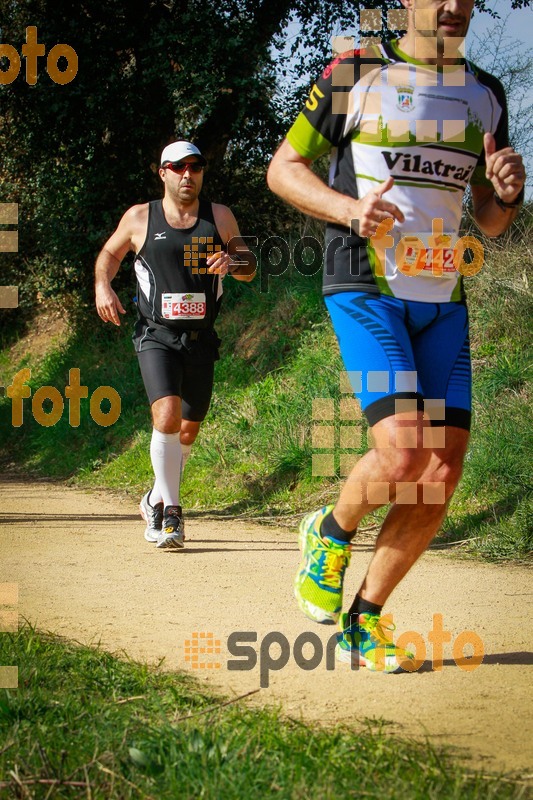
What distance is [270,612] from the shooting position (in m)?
4.72

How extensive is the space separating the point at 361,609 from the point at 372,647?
16 cm

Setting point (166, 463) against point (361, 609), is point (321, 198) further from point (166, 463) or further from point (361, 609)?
point (166, 463)

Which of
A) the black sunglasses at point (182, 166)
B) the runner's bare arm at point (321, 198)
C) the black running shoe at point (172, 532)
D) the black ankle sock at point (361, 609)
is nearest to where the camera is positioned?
the runner's bare arm at point (321, 198)

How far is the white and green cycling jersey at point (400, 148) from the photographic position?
3695 mm

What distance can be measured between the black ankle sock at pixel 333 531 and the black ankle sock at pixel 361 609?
276 mm

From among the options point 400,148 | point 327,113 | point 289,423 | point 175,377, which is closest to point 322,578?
point 400,148

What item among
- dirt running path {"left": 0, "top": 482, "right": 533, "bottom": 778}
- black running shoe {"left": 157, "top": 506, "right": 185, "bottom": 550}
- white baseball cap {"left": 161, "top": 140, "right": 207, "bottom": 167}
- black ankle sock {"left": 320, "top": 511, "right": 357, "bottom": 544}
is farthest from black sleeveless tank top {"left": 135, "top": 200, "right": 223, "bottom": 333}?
black ankle sock {"left": 320, "top": 511, "right": 357, "bottom": 544}

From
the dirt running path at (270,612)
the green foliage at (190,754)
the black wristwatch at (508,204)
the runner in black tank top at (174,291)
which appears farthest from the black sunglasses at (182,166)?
the green foliage at (190,754)

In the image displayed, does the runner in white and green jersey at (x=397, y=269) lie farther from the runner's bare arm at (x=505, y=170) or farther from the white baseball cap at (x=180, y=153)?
the white baseball cap at (x=180, y=153)

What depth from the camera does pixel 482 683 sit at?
3602 millimetres

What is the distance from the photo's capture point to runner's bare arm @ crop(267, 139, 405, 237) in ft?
11.1

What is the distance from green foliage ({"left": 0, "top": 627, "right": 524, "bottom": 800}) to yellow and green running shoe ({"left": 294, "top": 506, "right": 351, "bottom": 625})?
593mm

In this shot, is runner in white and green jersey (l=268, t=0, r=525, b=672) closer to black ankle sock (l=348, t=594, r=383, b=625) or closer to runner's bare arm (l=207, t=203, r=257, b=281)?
black ankle sock (l=348, t=594, r=383, b=625)

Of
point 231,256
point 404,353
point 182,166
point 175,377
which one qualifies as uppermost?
point 182,166
